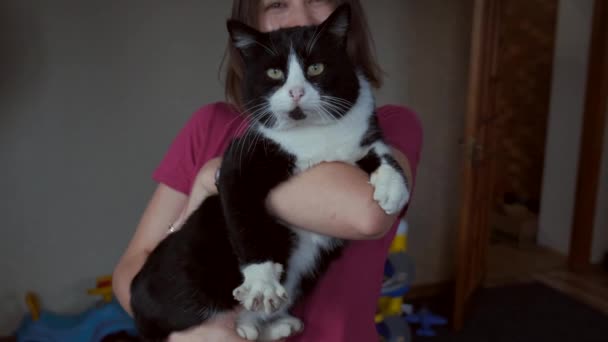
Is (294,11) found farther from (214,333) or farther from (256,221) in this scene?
(214,333)

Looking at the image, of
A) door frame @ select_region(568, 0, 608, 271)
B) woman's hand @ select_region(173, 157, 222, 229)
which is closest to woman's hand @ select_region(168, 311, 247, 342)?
woman's hand @ select_region(173, 157, 222, 229)

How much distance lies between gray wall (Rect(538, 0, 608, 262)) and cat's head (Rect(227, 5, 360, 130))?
3247mm

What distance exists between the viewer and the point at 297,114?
36.5 inches

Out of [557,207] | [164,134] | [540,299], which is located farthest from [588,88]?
[164,134]

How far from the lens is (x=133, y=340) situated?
2.31 meters

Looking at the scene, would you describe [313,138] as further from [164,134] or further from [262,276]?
[164,134]

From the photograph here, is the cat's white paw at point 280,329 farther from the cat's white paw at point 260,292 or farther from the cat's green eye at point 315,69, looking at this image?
the cat's green eye at point 315,69

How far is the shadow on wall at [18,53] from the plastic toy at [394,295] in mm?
1899

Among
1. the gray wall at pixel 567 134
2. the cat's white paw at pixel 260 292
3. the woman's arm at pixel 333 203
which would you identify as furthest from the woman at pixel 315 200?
the gray wall at pixel 567 134

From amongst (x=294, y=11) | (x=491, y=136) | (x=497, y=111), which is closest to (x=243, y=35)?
(x=294, y=11)

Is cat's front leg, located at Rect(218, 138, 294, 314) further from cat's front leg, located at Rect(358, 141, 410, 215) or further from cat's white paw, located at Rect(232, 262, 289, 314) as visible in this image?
cat's front leg, located at Rect(358, 141, 410, 215)

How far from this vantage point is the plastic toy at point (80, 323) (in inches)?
87.6

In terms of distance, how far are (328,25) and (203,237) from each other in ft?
1.60

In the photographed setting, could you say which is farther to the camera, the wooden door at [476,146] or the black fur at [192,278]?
the wooden door at [476,146]
